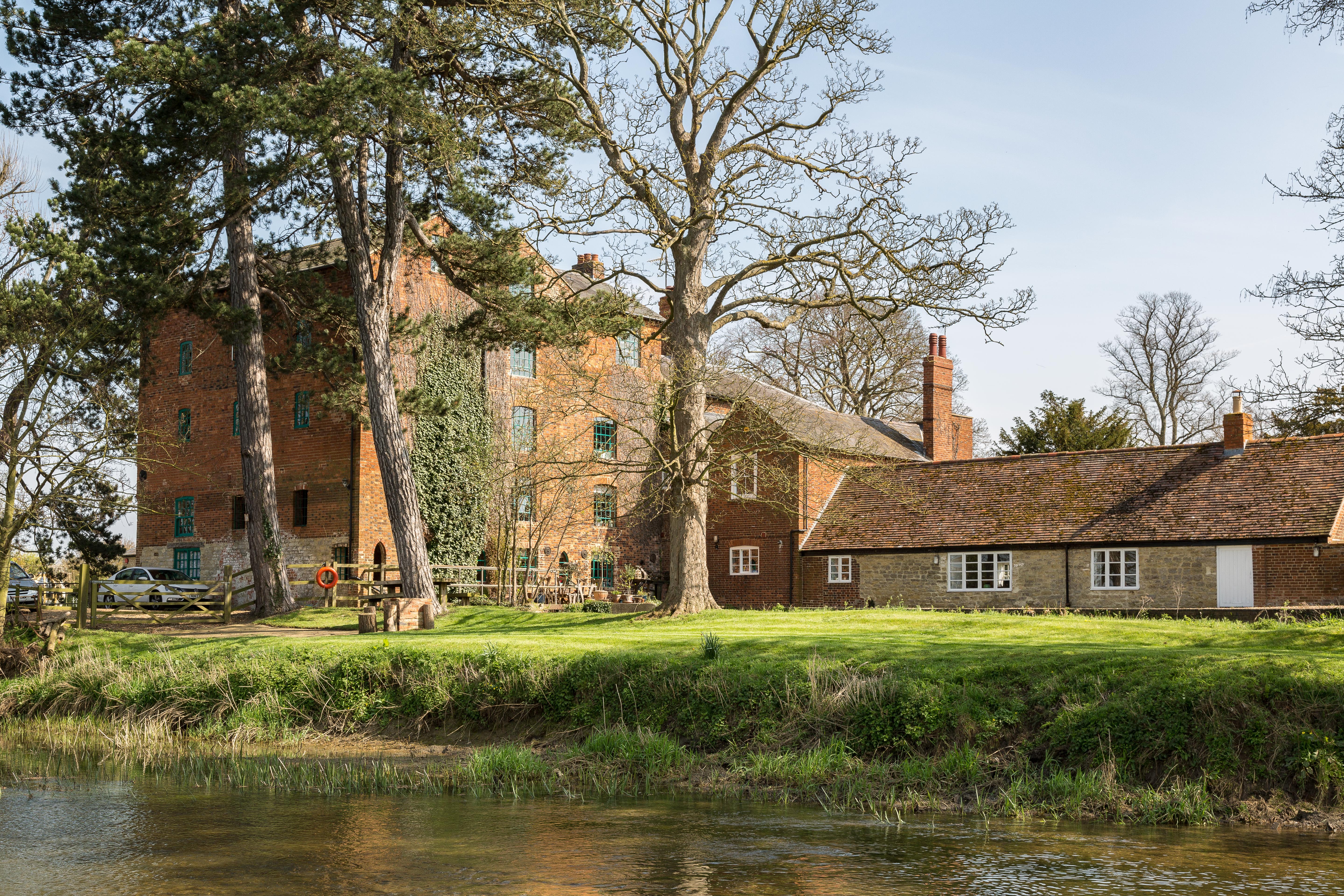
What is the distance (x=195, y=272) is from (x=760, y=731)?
17140 millimetres

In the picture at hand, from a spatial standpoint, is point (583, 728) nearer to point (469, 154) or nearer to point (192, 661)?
point (192, 661)

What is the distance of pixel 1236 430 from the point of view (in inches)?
1210

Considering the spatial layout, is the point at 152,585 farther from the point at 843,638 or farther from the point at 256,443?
the point at 843,638

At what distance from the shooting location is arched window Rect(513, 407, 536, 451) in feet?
105

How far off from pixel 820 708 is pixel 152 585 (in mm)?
20948

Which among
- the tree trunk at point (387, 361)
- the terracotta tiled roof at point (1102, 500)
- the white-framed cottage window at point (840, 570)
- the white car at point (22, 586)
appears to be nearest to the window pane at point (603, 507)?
the terracotta tiled roof at point (1102, 500)

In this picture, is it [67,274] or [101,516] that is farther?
[101,516]

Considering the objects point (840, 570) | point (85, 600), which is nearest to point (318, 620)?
point (85, 600)

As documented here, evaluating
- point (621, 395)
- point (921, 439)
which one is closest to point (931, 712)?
point (621, 395)

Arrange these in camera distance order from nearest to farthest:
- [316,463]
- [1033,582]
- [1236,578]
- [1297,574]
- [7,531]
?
[7,531] → [1297,574] → [1236,578] → [1033,582] → [316,463]

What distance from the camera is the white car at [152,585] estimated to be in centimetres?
2709

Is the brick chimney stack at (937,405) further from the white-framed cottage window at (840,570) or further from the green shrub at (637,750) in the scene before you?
the green shrub at (637,750)

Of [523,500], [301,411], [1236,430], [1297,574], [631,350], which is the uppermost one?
[631,350]

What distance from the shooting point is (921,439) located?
46.7m
